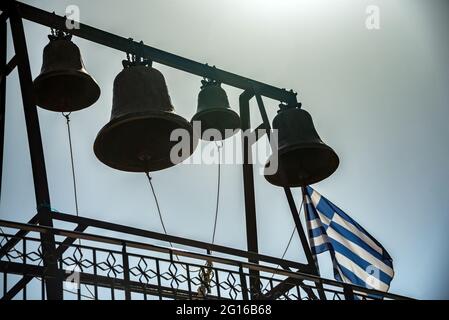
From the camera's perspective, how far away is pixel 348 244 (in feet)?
25.7

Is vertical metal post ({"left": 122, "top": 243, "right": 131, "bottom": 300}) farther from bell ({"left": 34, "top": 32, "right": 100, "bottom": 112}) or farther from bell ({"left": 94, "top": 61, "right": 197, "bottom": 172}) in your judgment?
bell ({"left": 34, "top": 32, "right": 100, "bottom": 112})

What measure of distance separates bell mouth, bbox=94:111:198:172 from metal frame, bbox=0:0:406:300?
588mm

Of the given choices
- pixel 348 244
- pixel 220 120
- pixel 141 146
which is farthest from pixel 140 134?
pixel 348 244

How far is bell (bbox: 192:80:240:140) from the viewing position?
6715 millimetres

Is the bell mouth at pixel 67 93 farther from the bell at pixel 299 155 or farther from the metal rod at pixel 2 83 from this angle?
the bell at pixel 299 155

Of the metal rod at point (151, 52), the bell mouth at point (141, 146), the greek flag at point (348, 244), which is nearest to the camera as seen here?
the bell mouth at point (141, 146)

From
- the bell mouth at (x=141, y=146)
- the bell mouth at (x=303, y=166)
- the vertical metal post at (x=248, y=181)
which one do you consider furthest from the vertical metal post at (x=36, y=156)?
the bell mouth at (x=303, y=166)

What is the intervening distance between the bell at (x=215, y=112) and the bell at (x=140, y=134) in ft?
3.21

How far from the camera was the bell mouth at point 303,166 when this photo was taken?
6.70 meters

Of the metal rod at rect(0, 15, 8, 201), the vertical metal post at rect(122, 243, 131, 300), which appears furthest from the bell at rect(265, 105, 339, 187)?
the metal rod at rect(0, 15, 8, 201)

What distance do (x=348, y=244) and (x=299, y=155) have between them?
1654 millimetres
